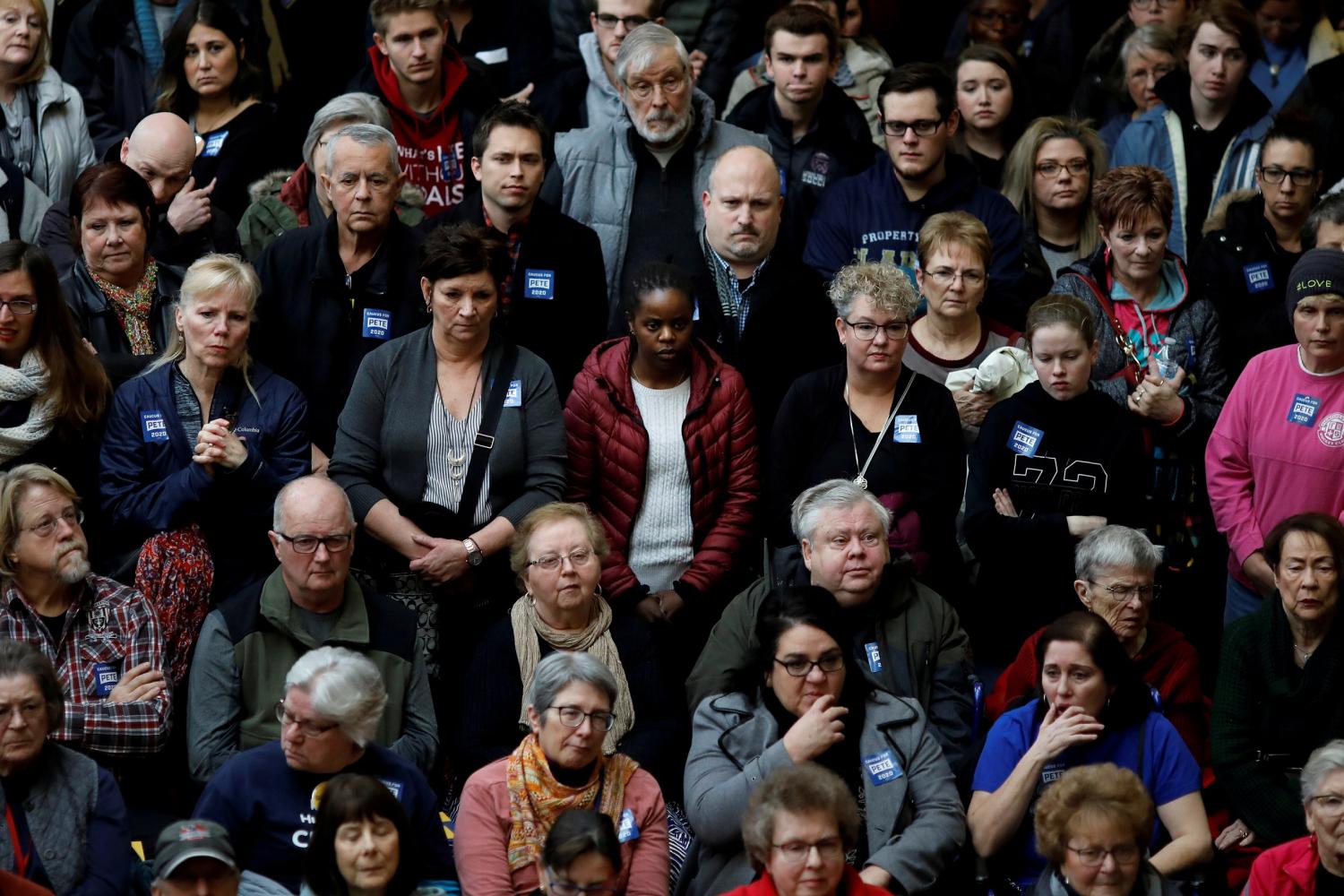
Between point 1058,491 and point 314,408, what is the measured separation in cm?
231

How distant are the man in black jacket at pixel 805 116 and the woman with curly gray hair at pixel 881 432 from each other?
1246 millimetres

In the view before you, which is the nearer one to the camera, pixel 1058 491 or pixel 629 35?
pixel 1058 491

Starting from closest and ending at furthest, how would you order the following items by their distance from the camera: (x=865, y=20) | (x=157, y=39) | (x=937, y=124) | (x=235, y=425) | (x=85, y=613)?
1. (x=85, y=613)
2. (x=235, y=425)
3. (x=937, y=124)
4. (x=157, y=39)
5. (x=865, y=20)

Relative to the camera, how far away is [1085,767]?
4.80 m

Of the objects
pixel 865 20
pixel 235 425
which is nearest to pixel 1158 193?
pixel 865 20

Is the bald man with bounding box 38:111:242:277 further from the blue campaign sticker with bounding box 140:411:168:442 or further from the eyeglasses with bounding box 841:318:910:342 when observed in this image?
the eyeglasses with bounding box 841:318:910:342

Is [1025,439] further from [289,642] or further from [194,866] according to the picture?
[194,866]

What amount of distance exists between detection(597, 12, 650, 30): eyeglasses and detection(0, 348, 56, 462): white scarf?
2.79 meters

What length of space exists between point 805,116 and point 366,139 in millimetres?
1924

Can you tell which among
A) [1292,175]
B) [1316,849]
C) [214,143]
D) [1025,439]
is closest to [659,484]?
[1025,439]

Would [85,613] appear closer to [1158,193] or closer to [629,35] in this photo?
[629,35]

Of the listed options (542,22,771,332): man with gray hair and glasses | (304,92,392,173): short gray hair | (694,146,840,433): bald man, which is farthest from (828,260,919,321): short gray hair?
(304,92,392,173): short gray hair

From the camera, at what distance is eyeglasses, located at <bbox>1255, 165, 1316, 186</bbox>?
→ 22.7 feet

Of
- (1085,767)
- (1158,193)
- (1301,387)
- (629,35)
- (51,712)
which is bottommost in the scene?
(1085,767)
